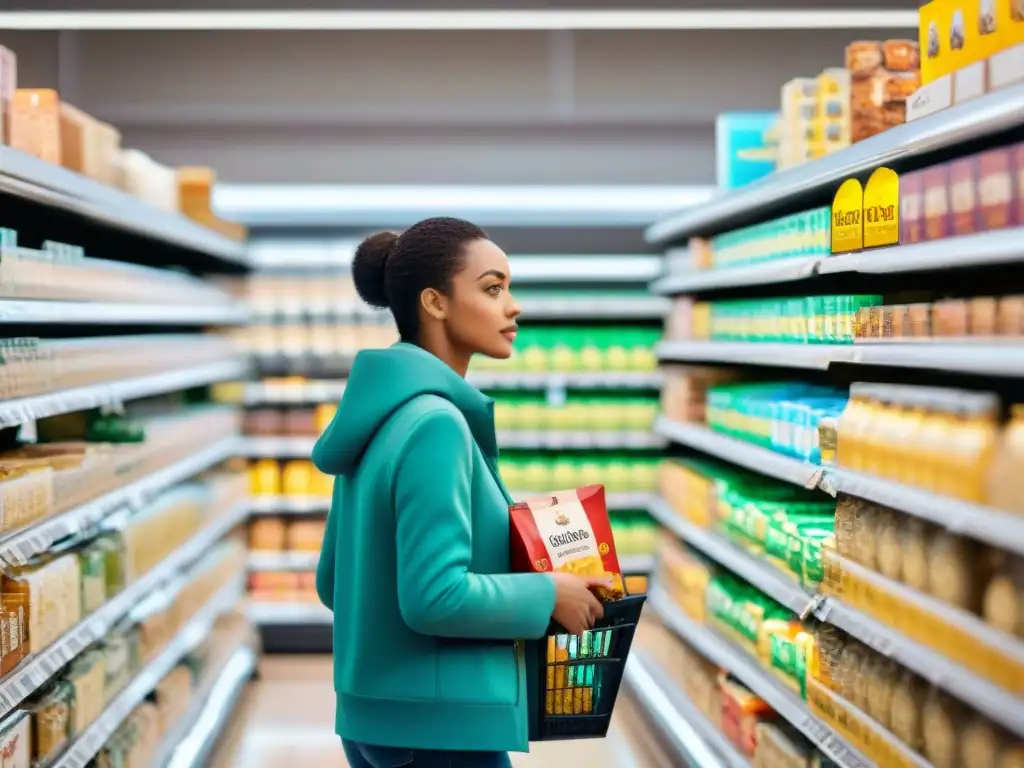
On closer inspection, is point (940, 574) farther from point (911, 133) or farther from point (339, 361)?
point (339, 361)

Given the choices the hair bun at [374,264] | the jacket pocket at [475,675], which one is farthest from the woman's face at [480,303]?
the jacket pocket at [475,675]

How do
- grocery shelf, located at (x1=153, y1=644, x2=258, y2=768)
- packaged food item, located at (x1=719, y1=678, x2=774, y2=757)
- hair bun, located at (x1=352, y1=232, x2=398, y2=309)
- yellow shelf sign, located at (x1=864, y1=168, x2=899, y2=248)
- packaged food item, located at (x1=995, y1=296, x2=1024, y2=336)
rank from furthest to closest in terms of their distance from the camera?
1. grocery shelf, located at (x1=153, y1=644, x2=258, y2=768)
2. packaged food item, located at (x1=719, y1=678, x2=774, y2=757)
3. yellow shelf sign, located at (x1=864, y1=168, x2=899, y2=248)
4. hair bun, located at (x1=352, y1=232, x2=398, y2=309)
5. packaged food item, located at (x1=995, y1=296, x2=1024, y2=336)

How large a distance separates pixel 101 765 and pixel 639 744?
2554 millimetres

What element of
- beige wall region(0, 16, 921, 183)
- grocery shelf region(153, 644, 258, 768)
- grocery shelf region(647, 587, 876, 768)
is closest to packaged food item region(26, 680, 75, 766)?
grocery shelf region(153, 644, 258, 768)

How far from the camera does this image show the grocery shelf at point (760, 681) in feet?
10.2

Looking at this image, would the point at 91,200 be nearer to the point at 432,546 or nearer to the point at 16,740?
the point at 16,740

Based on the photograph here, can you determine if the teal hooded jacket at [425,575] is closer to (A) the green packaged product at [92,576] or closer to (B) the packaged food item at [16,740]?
(B) the packaged food item at [16,740]

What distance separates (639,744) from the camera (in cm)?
541

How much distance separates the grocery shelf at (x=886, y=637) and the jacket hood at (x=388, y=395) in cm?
105

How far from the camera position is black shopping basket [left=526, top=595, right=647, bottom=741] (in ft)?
7.78

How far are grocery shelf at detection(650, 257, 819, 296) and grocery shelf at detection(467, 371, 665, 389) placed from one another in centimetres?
64

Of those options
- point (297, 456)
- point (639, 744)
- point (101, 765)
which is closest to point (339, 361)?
point (297, 456)

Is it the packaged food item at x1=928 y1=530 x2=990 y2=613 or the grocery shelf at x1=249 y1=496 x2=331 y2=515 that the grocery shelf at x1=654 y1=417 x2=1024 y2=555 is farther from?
the grocery shelf at x1=249 y1=496 x2=331 y2=515

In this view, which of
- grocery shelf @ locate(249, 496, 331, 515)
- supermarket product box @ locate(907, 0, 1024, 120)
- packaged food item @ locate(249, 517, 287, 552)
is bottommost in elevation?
packaged food item @ locate(249, 517, 287, 552)
